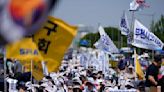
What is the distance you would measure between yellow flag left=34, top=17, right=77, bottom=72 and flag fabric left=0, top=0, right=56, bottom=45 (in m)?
4.06

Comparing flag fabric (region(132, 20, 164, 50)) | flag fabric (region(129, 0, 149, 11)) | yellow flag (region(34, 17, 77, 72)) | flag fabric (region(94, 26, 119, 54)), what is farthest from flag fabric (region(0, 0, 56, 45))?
flag fabric (region(129, 0, 149, 11))

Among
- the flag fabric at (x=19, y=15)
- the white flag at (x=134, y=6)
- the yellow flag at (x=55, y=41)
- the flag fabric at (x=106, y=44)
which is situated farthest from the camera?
the white flag at (x=134, y=6)

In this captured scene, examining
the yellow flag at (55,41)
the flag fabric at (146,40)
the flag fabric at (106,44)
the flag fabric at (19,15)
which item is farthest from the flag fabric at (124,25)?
the flag fabric at (19,15)

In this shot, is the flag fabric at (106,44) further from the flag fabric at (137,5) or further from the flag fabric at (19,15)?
the flag fabric at (19,15)

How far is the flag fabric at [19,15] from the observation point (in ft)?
5.57

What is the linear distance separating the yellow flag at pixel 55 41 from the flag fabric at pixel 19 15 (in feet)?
13.3

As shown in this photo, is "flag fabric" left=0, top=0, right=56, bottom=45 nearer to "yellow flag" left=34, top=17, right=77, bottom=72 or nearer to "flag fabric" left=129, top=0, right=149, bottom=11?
"yellow flag" left=34, top=17, right=77, bottom=72

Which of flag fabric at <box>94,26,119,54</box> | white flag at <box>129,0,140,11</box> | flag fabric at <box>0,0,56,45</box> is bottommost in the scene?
flag fabric at <box>94,26,119,54</box>

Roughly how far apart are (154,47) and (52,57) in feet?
31.3

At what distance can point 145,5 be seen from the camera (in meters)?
23.9

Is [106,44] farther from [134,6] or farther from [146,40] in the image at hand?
[146,40]

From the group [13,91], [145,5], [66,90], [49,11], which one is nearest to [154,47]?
[66,90]

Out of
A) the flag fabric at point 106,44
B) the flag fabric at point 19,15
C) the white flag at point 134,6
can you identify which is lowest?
the flag fabric at point 106,44

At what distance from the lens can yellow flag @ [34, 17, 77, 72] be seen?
235 inches
